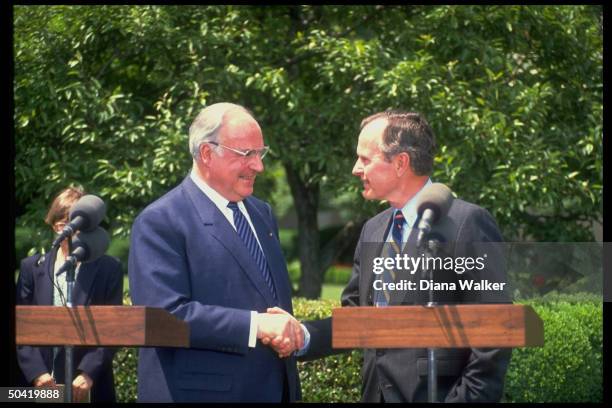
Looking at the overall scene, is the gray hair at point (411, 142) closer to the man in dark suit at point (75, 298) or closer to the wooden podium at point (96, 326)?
the wooden podium at point (96, 326)

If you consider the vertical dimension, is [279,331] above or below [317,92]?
below

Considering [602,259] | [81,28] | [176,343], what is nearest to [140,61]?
[81,28]

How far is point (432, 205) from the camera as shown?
4996 mm

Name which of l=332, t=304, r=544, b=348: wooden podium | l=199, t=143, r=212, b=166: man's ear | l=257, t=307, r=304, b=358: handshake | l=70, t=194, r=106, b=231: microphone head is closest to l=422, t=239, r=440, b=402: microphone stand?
l=332, t=304, r=544, b=348: wooden podium

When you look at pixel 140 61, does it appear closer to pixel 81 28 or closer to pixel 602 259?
pixel 81 28

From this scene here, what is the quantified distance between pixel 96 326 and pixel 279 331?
100 centimetres

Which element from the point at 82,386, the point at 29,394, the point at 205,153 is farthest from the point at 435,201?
the point at 82,386

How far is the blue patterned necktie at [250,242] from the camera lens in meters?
5.89

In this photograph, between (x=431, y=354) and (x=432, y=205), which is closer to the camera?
(x=431, y=354)

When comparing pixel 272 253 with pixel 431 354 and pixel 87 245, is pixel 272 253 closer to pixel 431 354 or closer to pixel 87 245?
pixel 87 245

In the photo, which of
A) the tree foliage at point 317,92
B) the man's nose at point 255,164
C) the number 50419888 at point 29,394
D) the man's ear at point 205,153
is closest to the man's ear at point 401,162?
the man's nose at point 255,164

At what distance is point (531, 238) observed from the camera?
12.1m

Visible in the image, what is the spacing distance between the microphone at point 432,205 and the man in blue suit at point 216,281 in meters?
1.04

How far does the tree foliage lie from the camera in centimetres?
1050
